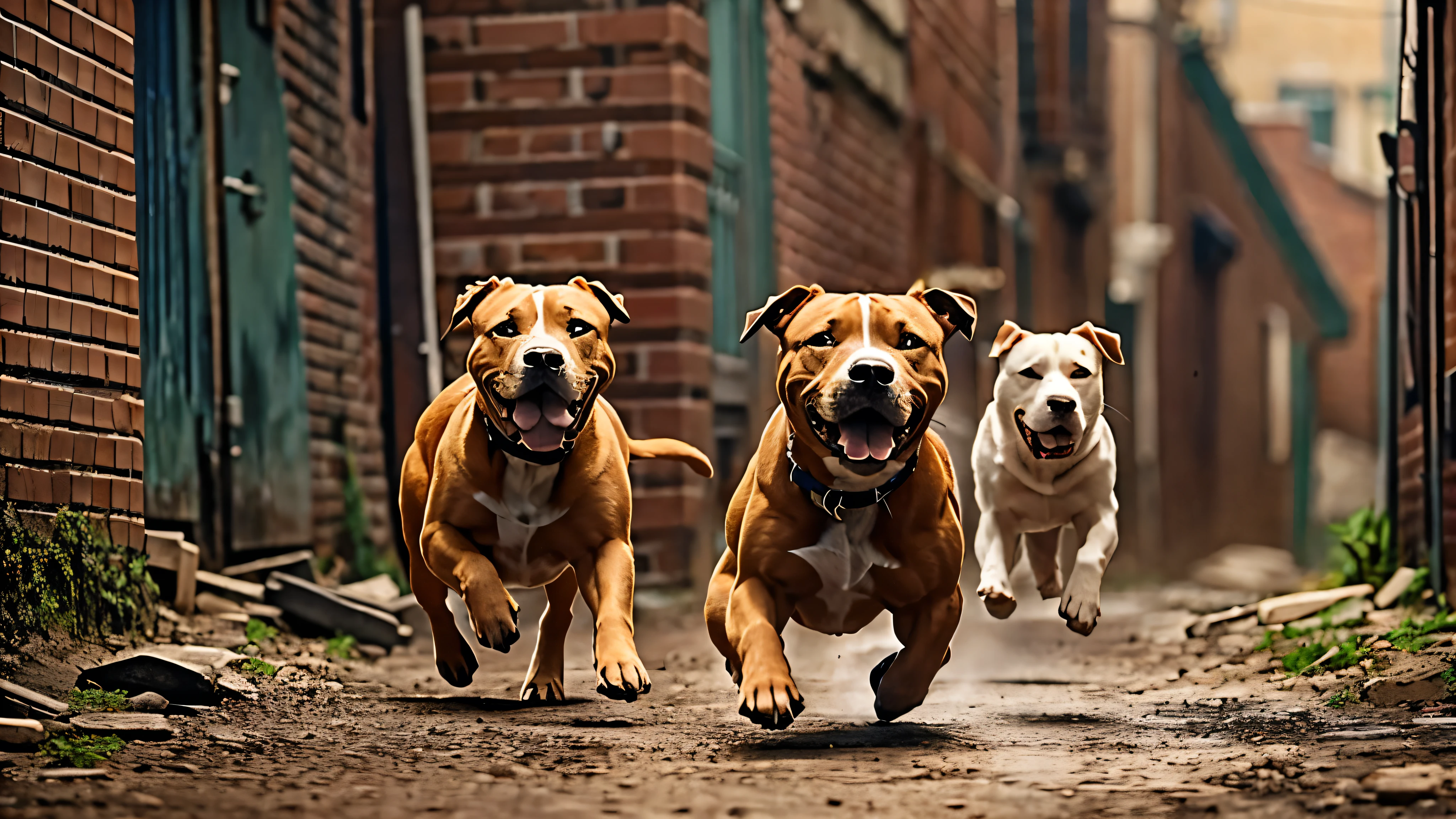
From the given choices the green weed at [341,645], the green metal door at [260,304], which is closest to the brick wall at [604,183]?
the green metal door at [260,304]

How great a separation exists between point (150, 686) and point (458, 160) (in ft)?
13.7

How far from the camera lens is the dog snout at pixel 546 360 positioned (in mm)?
4094

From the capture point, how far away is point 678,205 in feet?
28.1

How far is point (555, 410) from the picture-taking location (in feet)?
13.7

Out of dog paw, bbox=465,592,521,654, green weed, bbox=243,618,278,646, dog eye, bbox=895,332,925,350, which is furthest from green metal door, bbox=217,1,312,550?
dog eye, bbox=895,332,925,350

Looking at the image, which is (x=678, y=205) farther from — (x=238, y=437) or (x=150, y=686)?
(x=150, y=686)

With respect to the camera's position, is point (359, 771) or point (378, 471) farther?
point (378, 471)

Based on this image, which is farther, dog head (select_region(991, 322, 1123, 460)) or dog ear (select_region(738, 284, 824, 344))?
dog head (select_region(991, 322, 1123, 460))

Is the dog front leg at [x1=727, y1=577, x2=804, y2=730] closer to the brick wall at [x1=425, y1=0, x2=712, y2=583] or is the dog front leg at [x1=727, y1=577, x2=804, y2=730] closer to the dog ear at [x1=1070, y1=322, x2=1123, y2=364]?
the dog ear at [x1=1070, y1=322, x2=1123, y2=364]

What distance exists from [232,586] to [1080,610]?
154 inches

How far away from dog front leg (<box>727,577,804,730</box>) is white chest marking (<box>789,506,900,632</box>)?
0.14 m

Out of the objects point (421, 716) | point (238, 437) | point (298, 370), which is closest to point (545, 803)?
point (421, 716)

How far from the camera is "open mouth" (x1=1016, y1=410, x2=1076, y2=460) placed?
14.8ft

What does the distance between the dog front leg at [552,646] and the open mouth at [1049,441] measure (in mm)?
1488
